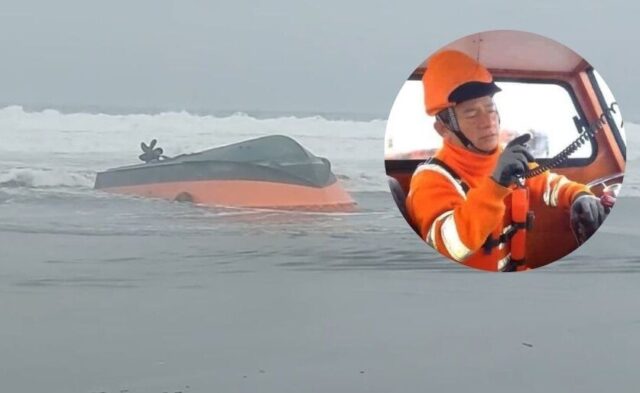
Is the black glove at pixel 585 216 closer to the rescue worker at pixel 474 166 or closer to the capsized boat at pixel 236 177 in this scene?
the rescue worker at pixel 474 166

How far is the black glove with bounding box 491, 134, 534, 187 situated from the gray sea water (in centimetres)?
20

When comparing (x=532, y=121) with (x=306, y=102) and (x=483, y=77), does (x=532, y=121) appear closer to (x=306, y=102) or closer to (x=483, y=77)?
(x=483, y=77)

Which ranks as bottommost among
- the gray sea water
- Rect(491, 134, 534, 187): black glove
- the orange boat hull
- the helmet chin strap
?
the gray sea water

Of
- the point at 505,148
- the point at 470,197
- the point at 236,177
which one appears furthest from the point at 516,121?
the point at 236,177

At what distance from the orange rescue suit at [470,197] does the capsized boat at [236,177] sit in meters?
0.15

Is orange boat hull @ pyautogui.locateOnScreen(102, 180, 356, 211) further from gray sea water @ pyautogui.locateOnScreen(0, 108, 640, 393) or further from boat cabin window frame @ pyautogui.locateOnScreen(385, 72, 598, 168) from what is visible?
boat cabin window frame @ pyautogui.locateOnScreen(385, 72, 598, 168)

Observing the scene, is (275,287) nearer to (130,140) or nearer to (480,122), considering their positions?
(130,140)

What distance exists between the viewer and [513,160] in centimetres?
163

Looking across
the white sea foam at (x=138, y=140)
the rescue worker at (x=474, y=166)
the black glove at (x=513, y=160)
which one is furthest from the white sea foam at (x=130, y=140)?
the black glove at (x=513, y=160)

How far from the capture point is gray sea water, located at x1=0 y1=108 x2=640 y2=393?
1618 mm

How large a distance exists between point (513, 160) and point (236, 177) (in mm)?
535

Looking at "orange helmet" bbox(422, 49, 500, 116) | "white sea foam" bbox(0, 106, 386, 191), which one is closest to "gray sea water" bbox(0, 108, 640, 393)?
"white sea foam" bbox(0, 106, 386, 191)

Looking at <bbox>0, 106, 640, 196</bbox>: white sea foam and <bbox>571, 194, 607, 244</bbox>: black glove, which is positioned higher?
<bbox>0, 106, 640, 196</bbox>: white sea foam

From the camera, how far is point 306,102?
1.71 m
